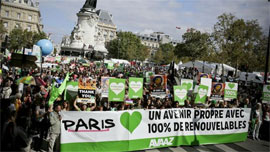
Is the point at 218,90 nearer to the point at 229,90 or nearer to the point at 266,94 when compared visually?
the point at 229,90

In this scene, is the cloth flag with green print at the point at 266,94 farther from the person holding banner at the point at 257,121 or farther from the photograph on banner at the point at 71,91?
the photograph on banner at the point at 71,91

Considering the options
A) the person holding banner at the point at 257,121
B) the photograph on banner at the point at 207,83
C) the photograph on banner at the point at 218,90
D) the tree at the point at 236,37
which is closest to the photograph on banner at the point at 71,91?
the photograph on banner at the point at 207,83

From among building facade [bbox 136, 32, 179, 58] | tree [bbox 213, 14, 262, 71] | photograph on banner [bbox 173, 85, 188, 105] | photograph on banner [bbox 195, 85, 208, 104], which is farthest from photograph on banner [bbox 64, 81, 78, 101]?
building facade [bbox 136, 32, 179, 58]

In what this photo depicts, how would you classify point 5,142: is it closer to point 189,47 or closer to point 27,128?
point 27,128

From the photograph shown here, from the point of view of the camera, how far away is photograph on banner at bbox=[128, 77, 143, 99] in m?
9.70

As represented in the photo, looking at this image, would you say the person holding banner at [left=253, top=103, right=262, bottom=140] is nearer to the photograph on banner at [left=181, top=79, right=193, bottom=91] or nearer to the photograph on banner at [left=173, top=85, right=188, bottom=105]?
the photograph on banner at [left=173, top=85, right=188, bottom=105]

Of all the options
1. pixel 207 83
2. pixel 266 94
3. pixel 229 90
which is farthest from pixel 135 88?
pixel 266 94

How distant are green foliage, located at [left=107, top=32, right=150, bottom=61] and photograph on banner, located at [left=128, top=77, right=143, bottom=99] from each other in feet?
258

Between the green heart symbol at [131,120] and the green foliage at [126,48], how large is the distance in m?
81.2

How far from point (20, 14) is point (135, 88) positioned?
243 ft

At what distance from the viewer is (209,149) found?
8.27 meters

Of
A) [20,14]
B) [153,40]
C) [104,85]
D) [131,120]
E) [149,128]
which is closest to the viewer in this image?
[131,120]

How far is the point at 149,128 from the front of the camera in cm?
758

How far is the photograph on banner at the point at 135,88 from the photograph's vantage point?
9.70m
